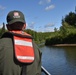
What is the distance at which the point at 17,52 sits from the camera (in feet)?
7.74

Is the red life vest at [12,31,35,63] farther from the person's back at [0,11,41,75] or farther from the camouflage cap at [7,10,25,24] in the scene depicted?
the camouflage cap at [7,10,25,24]

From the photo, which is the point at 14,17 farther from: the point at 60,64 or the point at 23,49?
the point at 60,64

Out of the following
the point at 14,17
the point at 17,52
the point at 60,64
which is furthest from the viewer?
the point at 60,64

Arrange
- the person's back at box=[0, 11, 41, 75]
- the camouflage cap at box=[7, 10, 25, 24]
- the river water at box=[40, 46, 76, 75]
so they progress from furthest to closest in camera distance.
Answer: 1. the river water at box=[40, 46, 76, 75]
2. the camouflage cap at box=[7, 10, 25, 24]
3. the person's back at box=[0, 11, 41, 75]

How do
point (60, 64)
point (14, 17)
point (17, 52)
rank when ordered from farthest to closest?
1. point (60, 64)
2. point (14, 17)
3. point (17, 52)

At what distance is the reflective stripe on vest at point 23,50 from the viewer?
2.37 metres

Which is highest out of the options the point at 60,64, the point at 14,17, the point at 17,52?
the point at 14,17

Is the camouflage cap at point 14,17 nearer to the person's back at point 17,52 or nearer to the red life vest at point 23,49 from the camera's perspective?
the person's back at point 17,52

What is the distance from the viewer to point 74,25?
84000 mm

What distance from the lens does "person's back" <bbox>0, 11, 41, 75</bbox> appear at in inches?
91.4

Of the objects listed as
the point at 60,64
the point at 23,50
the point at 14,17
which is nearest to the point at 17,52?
the point at 23,50

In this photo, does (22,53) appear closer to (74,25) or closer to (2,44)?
(2,44)

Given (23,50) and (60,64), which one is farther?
(60,64)

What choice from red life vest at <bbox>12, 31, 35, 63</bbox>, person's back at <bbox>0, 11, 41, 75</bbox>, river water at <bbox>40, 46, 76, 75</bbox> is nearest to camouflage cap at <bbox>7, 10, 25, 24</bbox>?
person's back at <bbox>0, 11, 41, 75</bbox>
